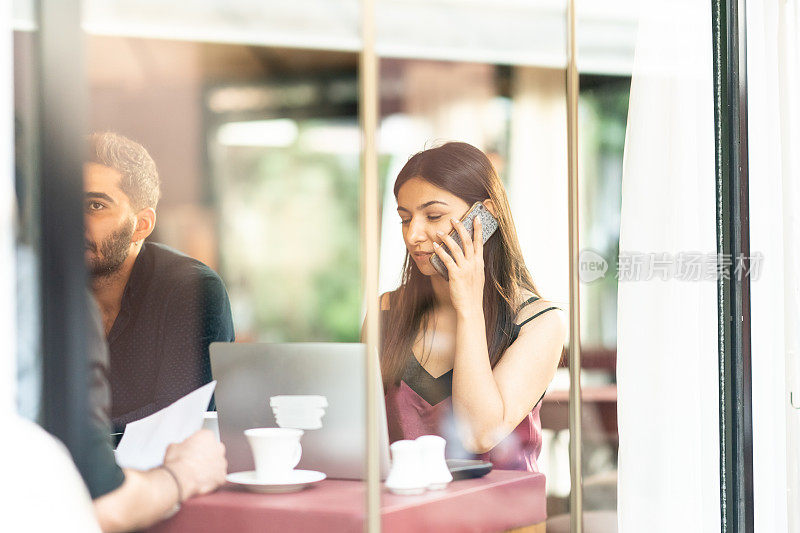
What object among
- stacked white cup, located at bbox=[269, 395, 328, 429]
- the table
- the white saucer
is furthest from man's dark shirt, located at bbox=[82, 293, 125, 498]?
stacked white cup, located at bbox=[269, 395, 328, 429]

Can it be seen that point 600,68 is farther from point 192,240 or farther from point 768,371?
point 192,240

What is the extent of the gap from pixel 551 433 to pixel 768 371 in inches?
30.0

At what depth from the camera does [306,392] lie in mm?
1888

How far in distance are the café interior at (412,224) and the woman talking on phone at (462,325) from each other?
4 centimetres

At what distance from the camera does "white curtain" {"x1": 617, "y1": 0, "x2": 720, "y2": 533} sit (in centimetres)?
242

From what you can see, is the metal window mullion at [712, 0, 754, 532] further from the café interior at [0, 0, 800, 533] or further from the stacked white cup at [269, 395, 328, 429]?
the stacked white cup at [269, 395, 328, 429]

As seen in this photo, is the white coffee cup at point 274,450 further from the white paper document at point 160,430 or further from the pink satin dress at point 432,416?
the pink satin dress at point 432,416

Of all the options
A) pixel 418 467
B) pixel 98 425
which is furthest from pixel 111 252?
pixel 418 467

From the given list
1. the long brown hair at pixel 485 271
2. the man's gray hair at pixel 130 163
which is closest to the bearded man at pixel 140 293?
the man's gray hair at pixel 130 163

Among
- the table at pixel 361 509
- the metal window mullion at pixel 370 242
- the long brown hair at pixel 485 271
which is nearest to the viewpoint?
the table at pixel 361 509

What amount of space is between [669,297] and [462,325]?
71 centimetres

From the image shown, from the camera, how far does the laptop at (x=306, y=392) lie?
1.82 metres

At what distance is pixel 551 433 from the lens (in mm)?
2303

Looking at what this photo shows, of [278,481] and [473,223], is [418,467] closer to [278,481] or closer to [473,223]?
[278,481]
